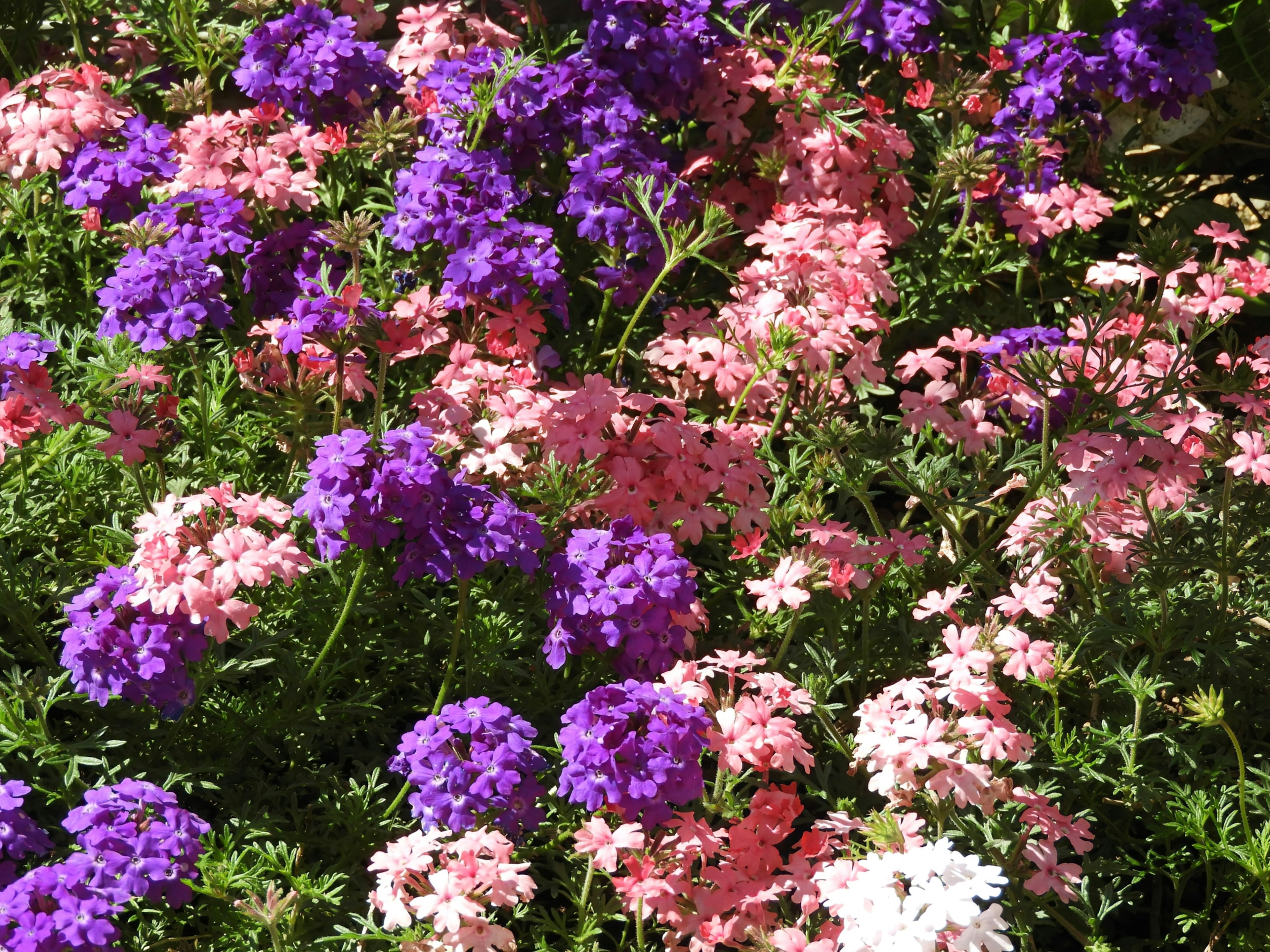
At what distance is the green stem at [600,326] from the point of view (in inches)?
142

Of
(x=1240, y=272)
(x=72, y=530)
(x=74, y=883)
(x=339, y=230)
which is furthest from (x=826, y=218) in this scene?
(x=74, y=883)

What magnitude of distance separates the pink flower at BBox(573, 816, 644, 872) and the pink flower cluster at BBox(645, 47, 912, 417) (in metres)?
1.15

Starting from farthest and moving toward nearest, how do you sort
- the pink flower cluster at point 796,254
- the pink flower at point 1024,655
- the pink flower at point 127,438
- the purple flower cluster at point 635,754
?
1. the pink flower cluster at point 796,254
2. the pink flower at point 127,438
3. the pink flower at point 1024,655
4. the purple flower cluster at point 635,754

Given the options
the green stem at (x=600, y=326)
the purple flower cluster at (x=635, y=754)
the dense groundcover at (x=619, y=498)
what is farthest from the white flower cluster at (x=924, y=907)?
the green stem at (x=600, y=326)

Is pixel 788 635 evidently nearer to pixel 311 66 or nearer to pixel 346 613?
pixel 346 613

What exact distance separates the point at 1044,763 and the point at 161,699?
175 cm

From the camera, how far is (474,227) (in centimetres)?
330

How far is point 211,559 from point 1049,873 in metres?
1.68

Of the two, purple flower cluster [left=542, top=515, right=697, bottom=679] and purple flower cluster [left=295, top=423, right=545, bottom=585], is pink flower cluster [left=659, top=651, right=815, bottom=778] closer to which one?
purple flower cluster [left=542, top=515, right=697, bottom=679]

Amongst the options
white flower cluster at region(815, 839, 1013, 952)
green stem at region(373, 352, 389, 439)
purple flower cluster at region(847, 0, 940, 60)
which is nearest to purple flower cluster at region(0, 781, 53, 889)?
green stem at region(373, 352, 389, 439)

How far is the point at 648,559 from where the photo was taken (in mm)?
2689

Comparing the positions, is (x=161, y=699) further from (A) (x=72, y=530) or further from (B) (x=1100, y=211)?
(B) (x=1100, y=211)

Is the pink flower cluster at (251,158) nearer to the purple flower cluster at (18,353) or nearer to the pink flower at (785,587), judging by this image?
the purple flower cluster at (18,353)

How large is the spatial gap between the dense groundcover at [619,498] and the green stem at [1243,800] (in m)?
0.04
